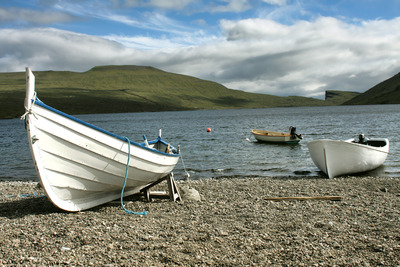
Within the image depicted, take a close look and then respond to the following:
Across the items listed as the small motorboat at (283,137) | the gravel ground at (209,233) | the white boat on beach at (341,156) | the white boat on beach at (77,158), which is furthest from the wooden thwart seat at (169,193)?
the small motorboat at (283,137)

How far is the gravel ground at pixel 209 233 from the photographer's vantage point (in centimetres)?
642

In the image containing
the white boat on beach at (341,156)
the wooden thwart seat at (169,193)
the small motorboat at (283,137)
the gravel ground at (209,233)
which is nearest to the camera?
the gravel ground at (209,233)

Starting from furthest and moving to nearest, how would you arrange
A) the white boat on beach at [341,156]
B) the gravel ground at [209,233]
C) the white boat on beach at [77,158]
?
the white boat on beach at [341,156] < the white boat on beach at [77,158] < the gravel ground at [209,233]

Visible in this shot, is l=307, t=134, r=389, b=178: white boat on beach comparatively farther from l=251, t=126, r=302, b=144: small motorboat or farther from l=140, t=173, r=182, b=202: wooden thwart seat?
l=251, t=126, r=302, b=144: small motorboat

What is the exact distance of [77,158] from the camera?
903 centimetres

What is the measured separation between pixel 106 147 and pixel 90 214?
2009mm

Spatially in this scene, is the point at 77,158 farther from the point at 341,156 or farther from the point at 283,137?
the point at 283,137

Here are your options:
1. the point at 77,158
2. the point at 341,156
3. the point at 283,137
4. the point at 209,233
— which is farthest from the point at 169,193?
the point at 283,137

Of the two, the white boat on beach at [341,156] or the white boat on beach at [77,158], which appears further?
the white boat on beach at [341,156]

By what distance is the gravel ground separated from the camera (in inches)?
253

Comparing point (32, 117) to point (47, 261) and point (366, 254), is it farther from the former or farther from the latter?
point (366, 254)

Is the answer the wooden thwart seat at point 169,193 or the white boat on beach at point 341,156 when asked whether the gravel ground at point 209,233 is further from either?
the white boat on beach at point 341,156

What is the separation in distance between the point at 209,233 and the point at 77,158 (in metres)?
4.00

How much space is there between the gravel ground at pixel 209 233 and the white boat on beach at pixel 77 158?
60 cm
